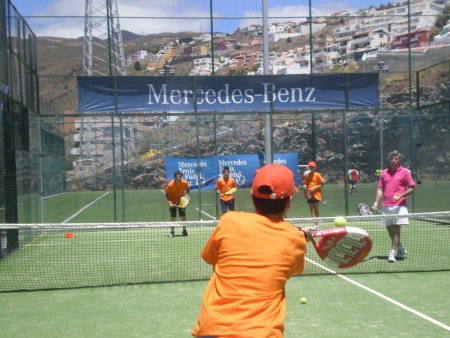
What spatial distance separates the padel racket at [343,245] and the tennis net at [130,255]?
221 inches

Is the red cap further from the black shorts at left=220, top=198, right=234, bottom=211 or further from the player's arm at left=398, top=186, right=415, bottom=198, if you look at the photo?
the black shorts at left=220, top=198, right=234, bottom=211

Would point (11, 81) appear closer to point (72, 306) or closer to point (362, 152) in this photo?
point (72, 306)

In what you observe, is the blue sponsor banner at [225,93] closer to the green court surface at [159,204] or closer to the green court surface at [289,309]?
the green court surface at [159,204]

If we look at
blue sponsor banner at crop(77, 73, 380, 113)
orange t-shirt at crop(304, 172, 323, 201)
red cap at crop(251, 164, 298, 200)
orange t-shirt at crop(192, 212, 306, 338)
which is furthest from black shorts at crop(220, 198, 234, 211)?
red cap at crop(251, 164, 298, 200)

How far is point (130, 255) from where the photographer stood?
493 inches

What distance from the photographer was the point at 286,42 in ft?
92.2

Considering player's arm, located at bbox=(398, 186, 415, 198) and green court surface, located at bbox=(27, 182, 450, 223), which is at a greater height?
player's arm, located at bbox=(398, 186, 415, 198)

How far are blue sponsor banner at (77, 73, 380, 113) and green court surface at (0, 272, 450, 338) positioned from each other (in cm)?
919

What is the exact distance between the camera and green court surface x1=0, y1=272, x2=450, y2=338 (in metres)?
6.88

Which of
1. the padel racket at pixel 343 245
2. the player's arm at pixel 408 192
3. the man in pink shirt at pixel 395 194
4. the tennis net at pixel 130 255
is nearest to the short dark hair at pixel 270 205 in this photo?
the padel racket at pixel 343 245

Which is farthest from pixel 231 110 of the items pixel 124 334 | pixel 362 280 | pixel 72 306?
pixel 124 334

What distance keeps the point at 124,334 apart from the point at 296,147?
16749mm

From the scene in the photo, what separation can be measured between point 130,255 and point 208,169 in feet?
20.8

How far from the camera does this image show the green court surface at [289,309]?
271 inches
